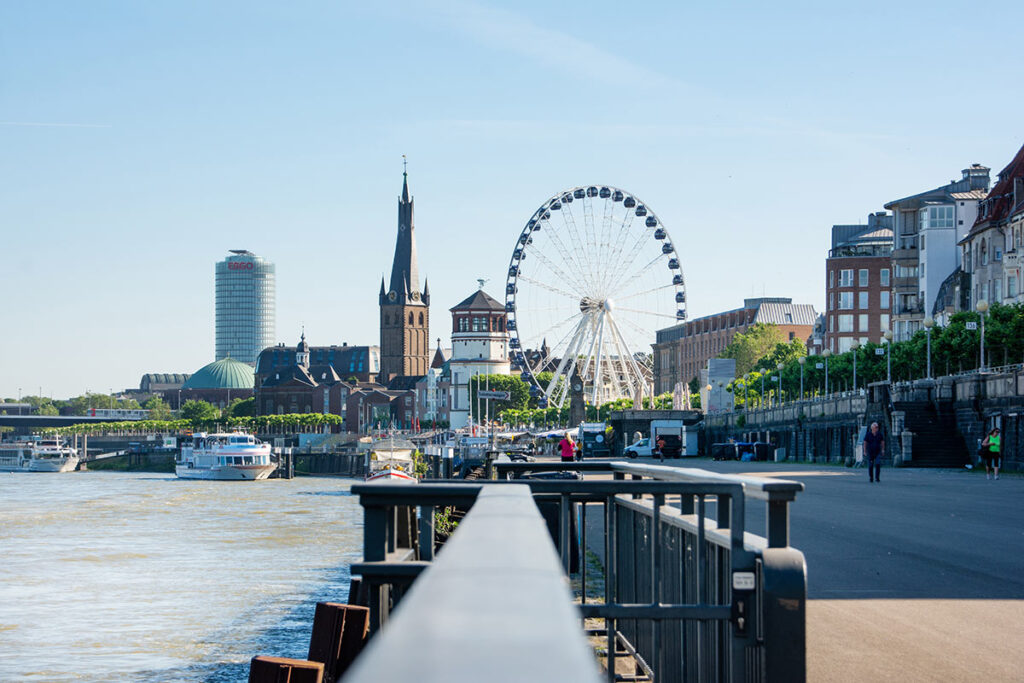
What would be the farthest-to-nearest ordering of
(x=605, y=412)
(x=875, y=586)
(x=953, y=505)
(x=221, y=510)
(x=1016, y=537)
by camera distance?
(x=605, y=412), (x=221, y=510), (x=953, y=505), (x=1016, y=537), (x=875, y=586)

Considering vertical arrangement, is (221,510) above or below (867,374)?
below

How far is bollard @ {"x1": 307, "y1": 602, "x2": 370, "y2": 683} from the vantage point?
43.3 ft

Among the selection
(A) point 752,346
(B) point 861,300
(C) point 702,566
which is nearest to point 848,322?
(B) point 861,300

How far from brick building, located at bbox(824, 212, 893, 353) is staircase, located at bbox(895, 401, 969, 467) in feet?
280

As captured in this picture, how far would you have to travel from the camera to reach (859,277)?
14938 cm

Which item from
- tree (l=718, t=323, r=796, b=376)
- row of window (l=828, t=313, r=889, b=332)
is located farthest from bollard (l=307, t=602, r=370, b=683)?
tree (l=718, t=323, r=796, b=376)

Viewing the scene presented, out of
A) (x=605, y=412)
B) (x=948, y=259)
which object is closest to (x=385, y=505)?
(x=948, y=259)

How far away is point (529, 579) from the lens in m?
2.60

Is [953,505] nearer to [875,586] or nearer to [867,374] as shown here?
[875,586]

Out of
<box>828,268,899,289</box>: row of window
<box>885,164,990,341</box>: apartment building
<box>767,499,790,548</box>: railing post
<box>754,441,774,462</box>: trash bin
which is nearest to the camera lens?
<box>767,499,790,548</box>: railing post

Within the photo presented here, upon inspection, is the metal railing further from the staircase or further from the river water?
the staircase

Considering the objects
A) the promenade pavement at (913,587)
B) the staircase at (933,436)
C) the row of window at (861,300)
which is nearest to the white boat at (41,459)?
the row of window at (861,300)

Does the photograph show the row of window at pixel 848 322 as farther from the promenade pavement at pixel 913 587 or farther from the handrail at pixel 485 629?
the handrail at pixel 485 629

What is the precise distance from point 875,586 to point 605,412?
136931 mm
